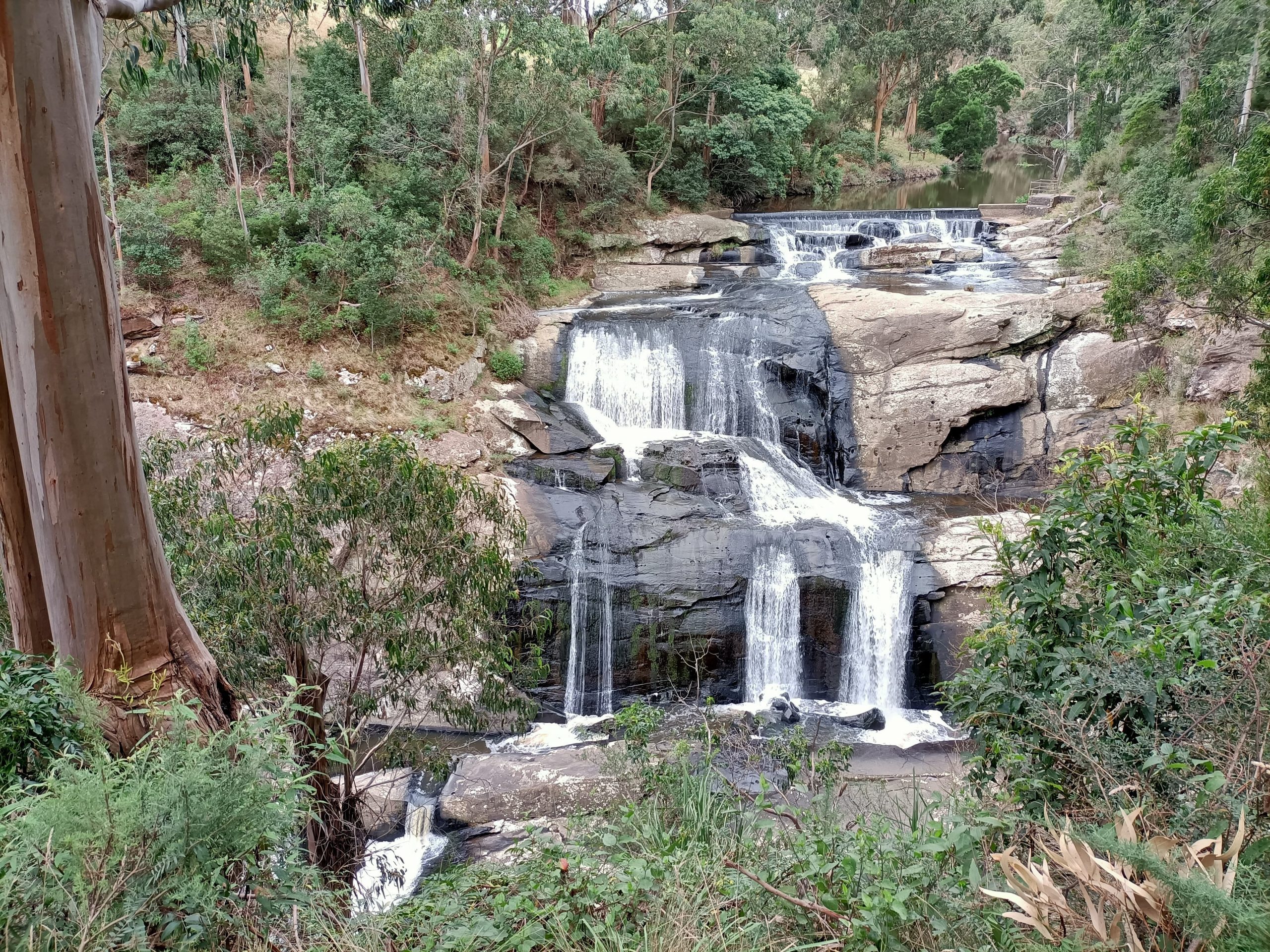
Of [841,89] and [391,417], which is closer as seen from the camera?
[391,417]

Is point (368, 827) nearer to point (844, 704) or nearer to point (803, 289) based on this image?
point (844, 704)

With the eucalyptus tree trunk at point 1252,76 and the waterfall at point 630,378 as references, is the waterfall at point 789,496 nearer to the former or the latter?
the waterfall at point 630,378

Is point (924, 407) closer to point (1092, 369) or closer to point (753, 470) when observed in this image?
point (1092, 369)

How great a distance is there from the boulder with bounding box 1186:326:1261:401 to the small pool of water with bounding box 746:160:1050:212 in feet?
45.6

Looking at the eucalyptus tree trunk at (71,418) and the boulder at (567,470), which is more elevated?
the eucalyptus tree trunk at (71,418)

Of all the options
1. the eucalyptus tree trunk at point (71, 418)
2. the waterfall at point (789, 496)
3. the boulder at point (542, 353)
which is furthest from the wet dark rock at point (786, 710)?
the eucalyptus tree trunk at point (71, 418)

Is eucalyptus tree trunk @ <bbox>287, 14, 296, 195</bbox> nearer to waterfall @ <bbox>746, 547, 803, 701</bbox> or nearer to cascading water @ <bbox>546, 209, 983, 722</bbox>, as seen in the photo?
cascading water @ <bbox>546, 209, 983, 722</bbox>

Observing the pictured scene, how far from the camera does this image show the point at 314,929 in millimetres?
2961

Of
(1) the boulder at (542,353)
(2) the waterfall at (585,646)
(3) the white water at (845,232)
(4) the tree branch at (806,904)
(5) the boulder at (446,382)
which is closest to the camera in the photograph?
(4) the tree branch at (806,904)

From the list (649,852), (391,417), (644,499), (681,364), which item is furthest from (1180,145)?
(649,852)

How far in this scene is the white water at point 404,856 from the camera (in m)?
6.05

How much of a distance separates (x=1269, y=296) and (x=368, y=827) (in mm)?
10771

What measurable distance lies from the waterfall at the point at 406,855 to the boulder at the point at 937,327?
10468mm

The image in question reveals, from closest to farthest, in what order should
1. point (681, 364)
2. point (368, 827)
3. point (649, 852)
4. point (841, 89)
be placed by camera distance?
point (649, 852), point (368, 827), point (681, 364), point (841, 89)
